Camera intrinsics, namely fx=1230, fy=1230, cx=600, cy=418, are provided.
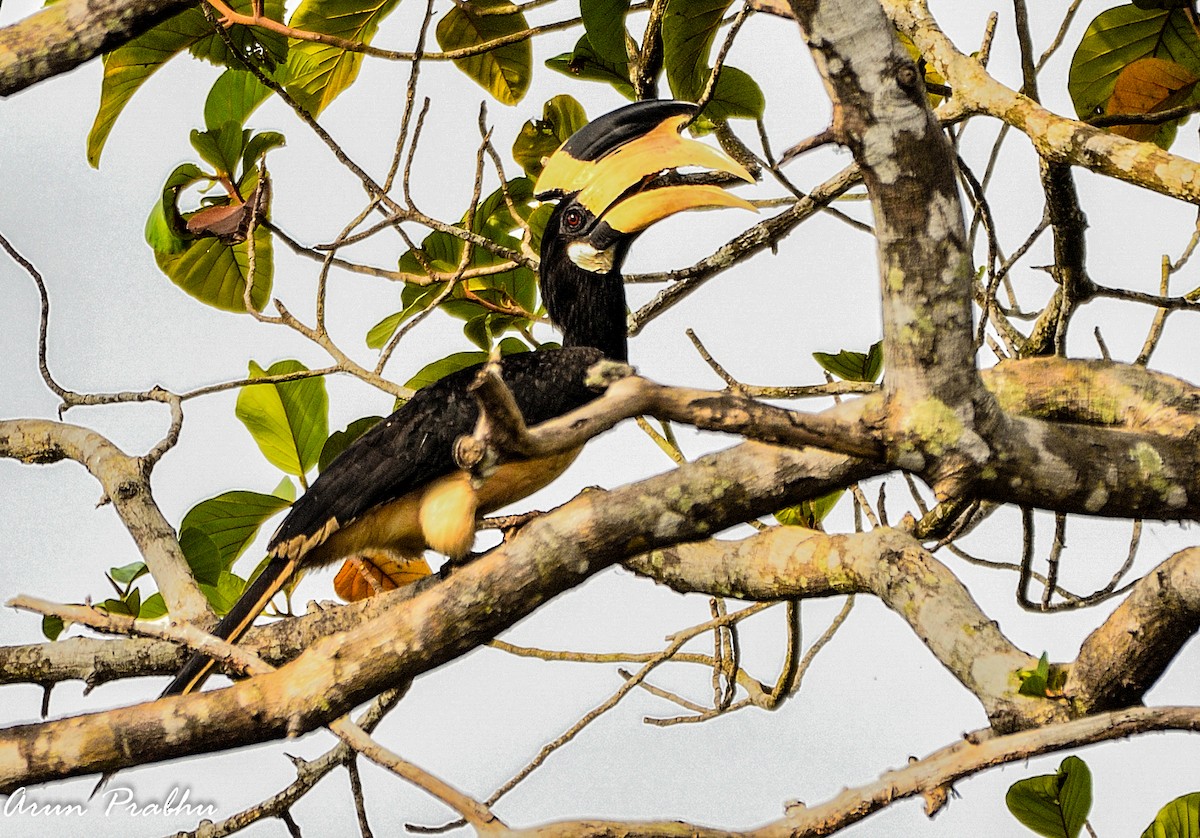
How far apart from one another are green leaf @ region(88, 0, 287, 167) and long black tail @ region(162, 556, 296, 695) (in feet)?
3.98

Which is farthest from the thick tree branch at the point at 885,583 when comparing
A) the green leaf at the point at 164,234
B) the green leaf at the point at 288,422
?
the green leaf at the point at 164,234

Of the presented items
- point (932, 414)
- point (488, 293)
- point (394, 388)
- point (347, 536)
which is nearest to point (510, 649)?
point (347, 536)

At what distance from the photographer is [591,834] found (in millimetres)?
1889

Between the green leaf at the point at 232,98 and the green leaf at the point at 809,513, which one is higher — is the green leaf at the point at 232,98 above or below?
above

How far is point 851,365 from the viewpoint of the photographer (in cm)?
316

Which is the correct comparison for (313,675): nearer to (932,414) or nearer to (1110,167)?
(932,414)

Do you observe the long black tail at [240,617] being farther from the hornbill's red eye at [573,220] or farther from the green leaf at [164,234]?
the hornbill's red eye at [573,220]

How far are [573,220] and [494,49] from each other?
0.54 meters

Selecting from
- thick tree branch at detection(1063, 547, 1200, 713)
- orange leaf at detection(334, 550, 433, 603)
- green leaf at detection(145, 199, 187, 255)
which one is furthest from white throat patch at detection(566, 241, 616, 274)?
thick tree branch at detection(1063, 547, 1200, 713)

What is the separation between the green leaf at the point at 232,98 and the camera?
10.9 feet

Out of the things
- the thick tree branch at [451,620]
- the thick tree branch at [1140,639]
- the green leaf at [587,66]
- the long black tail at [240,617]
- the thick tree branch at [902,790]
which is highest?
the green leaf at [587,66]

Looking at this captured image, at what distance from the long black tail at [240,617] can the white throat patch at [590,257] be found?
1243 mm

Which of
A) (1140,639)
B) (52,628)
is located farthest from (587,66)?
(1140,639)

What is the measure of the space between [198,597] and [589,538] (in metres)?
1.40
